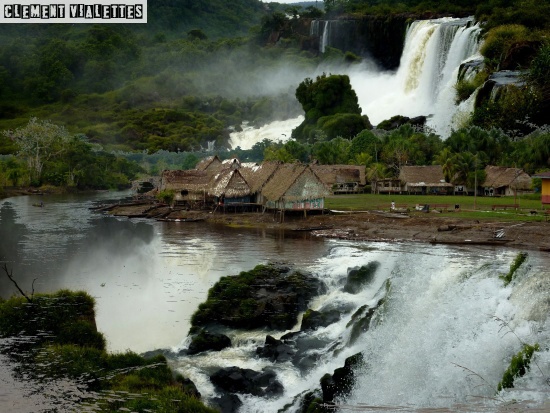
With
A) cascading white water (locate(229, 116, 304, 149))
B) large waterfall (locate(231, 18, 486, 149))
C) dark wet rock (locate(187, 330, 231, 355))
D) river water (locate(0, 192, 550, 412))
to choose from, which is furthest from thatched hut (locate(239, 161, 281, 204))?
cascading white water (locate(229, 116, 304, 149))

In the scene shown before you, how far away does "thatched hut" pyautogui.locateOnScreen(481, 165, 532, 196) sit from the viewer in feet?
155

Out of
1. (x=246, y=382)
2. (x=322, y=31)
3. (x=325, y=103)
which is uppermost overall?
(x=322, y=31)

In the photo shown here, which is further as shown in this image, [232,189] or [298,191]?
[232,189]

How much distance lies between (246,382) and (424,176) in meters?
38.7

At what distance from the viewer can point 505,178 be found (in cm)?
4834

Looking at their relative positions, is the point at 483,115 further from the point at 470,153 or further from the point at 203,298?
the point at 203,298

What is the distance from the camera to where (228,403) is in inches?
628

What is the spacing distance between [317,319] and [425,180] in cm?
3437

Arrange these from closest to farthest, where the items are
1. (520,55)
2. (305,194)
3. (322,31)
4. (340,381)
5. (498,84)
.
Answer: (340,381) → (305,194) → (498,84) → (520,55) → (322,31)

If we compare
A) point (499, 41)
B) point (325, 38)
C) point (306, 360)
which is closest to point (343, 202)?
point (499, 41)

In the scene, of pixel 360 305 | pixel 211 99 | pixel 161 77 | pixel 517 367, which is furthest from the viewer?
pixel 161 77

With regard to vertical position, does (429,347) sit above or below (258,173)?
below

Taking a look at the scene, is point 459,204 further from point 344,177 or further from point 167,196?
point 167,196

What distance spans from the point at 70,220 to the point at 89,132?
230 ft
